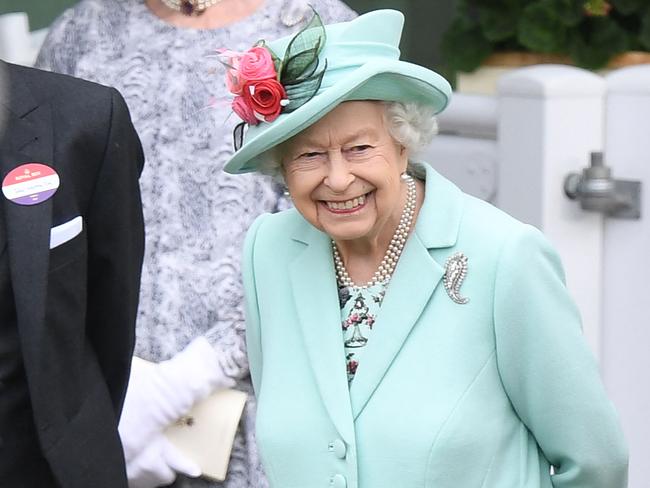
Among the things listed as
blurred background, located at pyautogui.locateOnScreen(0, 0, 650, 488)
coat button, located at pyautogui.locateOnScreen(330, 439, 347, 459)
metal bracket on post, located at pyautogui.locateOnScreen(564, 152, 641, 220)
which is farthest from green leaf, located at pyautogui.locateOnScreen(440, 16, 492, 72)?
coat button, located at pyautogui.locateOnScreen(330, 439, 347, 459)

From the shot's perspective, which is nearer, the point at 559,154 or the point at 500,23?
the point at 559,154

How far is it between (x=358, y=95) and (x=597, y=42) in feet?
8.50

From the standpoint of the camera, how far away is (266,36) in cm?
354

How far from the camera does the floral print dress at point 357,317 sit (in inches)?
106

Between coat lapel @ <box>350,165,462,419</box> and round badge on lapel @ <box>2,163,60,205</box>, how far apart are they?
658 millimetres

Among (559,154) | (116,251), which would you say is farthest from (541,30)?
(116,251)

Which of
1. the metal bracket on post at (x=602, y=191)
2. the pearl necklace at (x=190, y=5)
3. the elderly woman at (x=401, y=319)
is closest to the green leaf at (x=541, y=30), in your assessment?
the metal bracket on post at (x=602, y=191)

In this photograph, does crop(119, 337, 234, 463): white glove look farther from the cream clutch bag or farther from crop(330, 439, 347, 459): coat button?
crop(330, 439, 347, 459): coat button

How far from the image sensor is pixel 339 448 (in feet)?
8.52

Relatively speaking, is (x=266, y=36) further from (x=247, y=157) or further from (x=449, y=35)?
(x=449, y=35)

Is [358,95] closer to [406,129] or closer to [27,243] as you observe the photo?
[406,129]

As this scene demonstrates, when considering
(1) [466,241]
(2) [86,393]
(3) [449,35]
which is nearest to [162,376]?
(2) [86,393]

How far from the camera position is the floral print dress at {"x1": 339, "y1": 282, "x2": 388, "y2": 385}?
2.69 meters

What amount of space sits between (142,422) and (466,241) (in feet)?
3.47
